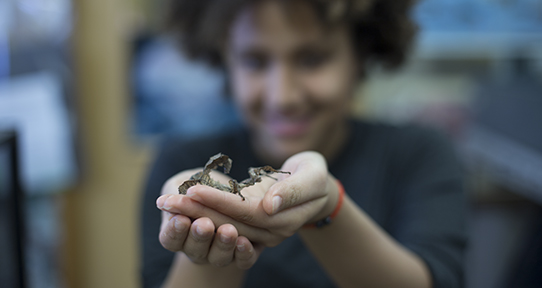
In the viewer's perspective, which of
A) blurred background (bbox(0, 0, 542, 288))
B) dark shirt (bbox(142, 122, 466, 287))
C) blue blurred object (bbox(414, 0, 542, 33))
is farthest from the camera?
blue blurred object (bbox(414, 0, 542, 33))

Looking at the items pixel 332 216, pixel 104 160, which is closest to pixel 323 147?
pixel 332 216

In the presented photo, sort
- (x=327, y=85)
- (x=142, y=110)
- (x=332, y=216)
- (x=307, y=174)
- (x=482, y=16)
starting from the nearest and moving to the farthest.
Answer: (x=307, y=174) → (x=332, y=216) → (x=327, y=85) → (x=142, y=110) → (x=482, y=16)

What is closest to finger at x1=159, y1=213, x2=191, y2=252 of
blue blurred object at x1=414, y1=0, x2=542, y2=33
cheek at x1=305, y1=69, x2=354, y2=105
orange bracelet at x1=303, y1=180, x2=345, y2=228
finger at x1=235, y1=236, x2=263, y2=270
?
finger at x1=235, y1=236, x2=263, y2=270

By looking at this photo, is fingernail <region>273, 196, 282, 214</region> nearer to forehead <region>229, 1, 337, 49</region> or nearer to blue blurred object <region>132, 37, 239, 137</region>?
forehead <region>229, 1, 337, 49</region>

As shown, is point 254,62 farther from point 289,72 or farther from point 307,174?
point 307,174

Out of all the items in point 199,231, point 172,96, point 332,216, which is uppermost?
point 199,231

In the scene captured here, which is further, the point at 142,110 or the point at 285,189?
the point at 142,110
